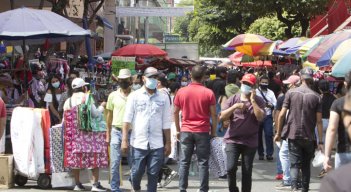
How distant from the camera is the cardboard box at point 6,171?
31.9 feet

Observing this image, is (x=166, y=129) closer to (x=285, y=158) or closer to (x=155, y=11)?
(x=285, y=158)

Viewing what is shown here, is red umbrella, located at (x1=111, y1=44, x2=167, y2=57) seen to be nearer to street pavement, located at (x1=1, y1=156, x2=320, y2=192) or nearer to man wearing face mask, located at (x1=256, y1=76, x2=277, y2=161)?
man wearing face mask, located at (x1=256, y1=76, x2=277, y2=161)

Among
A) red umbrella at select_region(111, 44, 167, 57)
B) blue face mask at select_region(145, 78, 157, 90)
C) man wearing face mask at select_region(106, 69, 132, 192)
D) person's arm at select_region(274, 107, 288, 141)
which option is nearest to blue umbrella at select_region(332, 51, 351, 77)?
person's arm at select_region(274, 107, 288, 141)

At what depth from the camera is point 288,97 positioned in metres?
8.54

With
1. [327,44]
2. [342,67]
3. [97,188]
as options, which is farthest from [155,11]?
[342,67]

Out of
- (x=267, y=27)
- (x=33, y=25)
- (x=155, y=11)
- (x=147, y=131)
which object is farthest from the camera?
(x=267, y=27)

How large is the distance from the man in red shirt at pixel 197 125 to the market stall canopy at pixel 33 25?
355cm

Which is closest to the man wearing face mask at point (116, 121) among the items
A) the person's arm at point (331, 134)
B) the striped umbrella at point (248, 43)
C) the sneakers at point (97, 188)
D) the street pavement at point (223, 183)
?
the sneakers at point (97, 188)

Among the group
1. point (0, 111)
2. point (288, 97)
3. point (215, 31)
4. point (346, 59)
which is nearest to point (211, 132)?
point (288, 97)

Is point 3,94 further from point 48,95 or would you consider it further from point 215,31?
point 215,31

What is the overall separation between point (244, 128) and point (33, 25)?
4634 mm

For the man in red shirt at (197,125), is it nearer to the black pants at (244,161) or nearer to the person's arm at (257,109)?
the black pants at (244,161)

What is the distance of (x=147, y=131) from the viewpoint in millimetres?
7852

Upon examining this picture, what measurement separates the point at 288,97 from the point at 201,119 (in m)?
1.15
